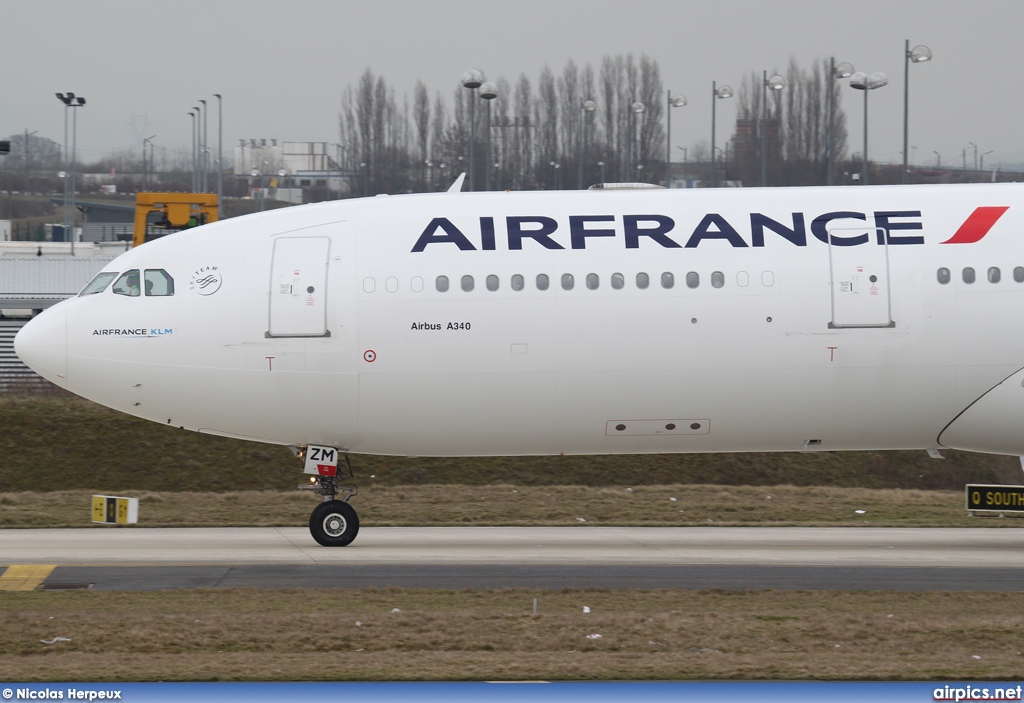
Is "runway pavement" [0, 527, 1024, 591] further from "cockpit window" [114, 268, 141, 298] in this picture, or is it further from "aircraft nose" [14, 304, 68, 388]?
"cockpit window" [114, 268, 141, 298]

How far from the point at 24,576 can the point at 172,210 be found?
33998 mm

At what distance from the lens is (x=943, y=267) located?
715 inches

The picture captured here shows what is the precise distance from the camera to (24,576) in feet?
55.8

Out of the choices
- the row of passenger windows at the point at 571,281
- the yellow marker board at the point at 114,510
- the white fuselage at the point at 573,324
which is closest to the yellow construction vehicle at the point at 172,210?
the yellow marker board at the point at 114,510

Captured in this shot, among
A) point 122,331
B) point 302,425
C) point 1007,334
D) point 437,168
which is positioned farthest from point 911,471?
point 437,168

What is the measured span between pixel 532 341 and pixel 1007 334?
6866mm

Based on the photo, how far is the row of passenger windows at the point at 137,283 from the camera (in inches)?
725

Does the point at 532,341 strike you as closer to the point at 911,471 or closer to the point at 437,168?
the point at 911,471

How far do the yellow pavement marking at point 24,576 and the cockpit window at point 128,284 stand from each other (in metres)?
4.02

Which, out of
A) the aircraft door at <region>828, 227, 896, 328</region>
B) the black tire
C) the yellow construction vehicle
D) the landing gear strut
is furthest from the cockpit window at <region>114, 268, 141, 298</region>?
the yellow construction vehicle

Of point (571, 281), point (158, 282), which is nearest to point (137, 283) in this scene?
point (158, 282)

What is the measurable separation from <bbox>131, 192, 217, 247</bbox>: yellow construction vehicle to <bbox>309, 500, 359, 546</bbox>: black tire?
31.6m

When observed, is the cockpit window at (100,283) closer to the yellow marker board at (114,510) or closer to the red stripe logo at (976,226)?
the yellow marker board at (114,510)

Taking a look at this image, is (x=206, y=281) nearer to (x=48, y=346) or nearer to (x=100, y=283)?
(x=100, y=283)
